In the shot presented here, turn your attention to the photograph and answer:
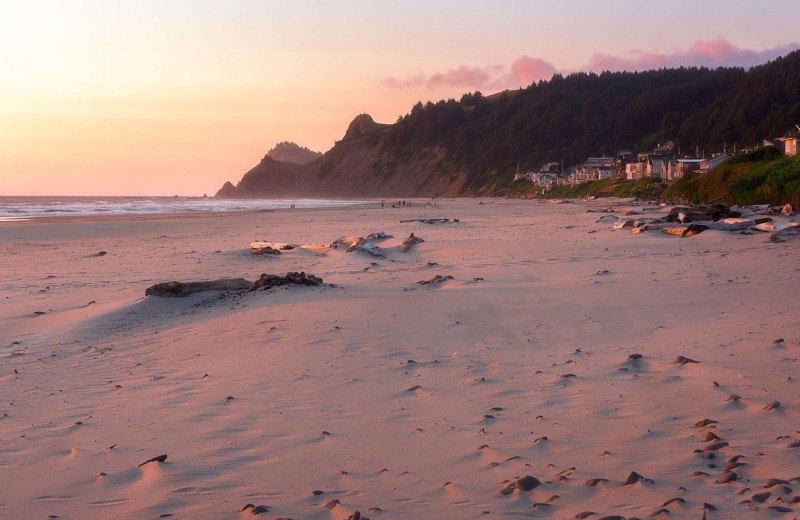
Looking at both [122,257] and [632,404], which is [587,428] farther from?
[122,257]

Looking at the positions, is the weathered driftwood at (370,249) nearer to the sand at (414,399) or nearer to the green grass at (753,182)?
the sand at (414,399)

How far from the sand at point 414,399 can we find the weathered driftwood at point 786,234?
3821 millimetres

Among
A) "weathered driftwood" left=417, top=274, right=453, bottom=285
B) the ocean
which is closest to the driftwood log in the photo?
"weathered driftwood" left=417, top=274, right=453, bottom=285

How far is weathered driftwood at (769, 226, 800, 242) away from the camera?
1484 centimetres

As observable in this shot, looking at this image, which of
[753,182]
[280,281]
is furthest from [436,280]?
[753,182]

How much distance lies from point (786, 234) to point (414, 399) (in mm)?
13501

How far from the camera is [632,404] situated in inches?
201

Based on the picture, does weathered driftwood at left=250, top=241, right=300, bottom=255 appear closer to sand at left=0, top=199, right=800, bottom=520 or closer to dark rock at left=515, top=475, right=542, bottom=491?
sand at left=0, top=199, right=800, bottom=520

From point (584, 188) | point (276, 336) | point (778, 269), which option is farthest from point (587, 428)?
point (584, 188)

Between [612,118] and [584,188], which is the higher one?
[612,118]

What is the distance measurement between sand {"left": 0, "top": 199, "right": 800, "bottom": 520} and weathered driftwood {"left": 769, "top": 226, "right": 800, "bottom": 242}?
12.5 ft

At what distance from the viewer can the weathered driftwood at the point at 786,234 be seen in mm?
14842

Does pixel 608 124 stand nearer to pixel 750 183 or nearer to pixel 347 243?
pixel 750 183

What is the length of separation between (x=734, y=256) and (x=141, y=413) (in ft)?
38.7
